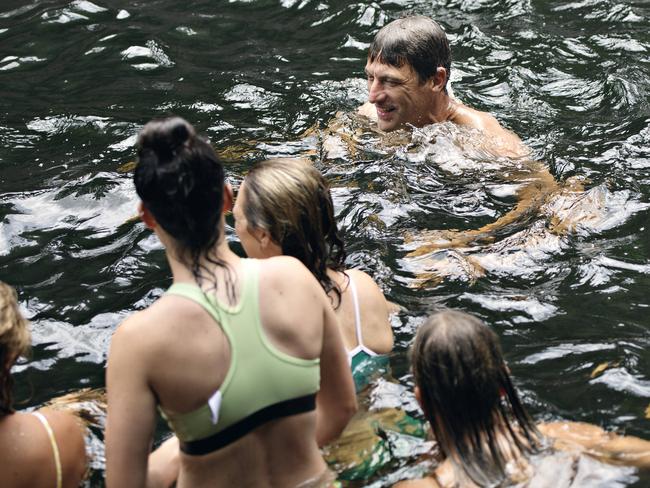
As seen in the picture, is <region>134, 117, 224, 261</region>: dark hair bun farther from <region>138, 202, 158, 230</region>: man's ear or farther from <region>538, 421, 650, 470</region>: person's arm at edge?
<region>538, 421, 650, 470</region>: person's arm at edge

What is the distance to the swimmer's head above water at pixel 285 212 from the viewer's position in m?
4.15

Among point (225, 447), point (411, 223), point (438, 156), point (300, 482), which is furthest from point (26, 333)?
point (438, 156)

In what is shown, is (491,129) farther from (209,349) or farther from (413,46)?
(209,349)

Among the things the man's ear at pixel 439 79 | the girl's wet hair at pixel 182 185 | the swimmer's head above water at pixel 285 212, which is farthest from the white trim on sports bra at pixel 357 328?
the man's ear at pixel 439 79

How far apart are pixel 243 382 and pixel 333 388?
59 centimetres

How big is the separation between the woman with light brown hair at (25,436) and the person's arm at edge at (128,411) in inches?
25.4

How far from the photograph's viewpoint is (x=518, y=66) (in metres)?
9.26

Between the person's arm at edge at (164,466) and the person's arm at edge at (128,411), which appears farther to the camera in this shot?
the person's arm at edge at (164,466)

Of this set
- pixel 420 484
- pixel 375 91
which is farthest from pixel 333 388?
pixel 375 91

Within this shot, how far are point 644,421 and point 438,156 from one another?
10.6ft

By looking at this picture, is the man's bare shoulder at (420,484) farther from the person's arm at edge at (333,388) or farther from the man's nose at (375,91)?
the man's nose at (375,91)

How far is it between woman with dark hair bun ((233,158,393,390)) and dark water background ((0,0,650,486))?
30 cm

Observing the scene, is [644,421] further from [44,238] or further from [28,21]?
[28,21]

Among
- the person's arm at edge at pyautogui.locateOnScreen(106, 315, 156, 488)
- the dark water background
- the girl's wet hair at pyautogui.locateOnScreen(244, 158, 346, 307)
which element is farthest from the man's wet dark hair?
the person's arm at edge at pyautogui.locateOnScreen(106, 315, 156, 488)
